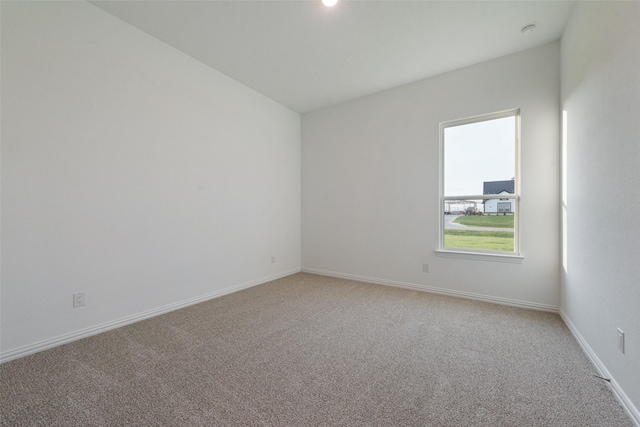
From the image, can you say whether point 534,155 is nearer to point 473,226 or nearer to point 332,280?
point 473,226

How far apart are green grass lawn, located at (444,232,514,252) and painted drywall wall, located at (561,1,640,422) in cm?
71

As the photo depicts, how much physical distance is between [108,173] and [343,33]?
261cm

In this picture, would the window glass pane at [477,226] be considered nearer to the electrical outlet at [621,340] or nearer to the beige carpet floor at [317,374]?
the beige carpet floor at [317,374]

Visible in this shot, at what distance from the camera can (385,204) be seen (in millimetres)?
3785

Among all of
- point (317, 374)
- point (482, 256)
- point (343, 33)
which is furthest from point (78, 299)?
point (482, 256)

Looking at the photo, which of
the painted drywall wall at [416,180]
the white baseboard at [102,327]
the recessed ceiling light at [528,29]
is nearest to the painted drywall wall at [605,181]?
the recessed ceiling light at [528,29]

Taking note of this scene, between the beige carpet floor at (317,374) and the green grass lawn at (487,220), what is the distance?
98cm

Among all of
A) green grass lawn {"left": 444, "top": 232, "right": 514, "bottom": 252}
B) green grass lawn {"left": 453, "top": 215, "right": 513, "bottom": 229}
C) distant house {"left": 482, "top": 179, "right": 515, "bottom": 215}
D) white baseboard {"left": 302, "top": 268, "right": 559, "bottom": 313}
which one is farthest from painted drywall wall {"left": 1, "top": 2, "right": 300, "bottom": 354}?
distant house {"left": 482, "top": 179, "right": 515, "bottom": 215}

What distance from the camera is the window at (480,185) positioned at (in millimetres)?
3002

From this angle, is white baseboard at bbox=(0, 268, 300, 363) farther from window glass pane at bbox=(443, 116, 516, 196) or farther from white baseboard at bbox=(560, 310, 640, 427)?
white baseboard at bbox=(560, 310, 640, 427)

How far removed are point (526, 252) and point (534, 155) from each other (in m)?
1.06

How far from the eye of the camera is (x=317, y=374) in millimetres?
1679

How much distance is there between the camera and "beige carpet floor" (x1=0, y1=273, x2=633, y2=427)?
52.6 inches

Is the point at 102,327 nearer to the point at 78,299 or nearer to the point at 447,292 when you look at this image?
the point at 78,299
